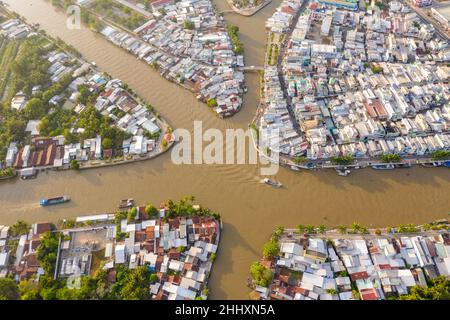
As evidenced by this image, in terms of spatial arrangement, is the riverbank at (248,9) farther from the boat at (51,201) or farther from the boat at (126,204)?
the boat at (51,201)

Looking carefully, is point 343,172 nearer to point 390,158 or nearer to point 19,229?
point 390,158

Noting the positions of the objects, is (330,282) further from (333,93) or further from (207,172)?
(333,93)

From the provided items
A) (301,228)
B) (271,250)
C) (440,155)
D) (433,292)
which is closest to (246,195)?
(301,228)

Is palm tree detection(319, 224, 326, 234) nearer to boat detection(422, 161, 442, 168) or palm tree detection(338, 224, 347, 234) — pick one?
palm tree detection(338, 224, 347, 234)

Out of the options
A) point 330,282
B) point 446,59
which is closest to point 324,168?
point 330,282

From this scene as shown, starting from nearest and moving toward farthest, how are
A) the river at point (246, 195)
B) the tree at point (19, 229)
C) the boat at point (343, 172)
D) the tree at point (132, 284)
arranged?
the tree at point (132, 284) → the tree at point (19, 229) → the river at point (246, 195) → the boat at point (343, 172)

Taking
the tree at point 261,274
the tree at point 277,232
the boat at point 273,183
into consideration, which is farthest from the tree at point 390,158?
the tree at point 261,274
